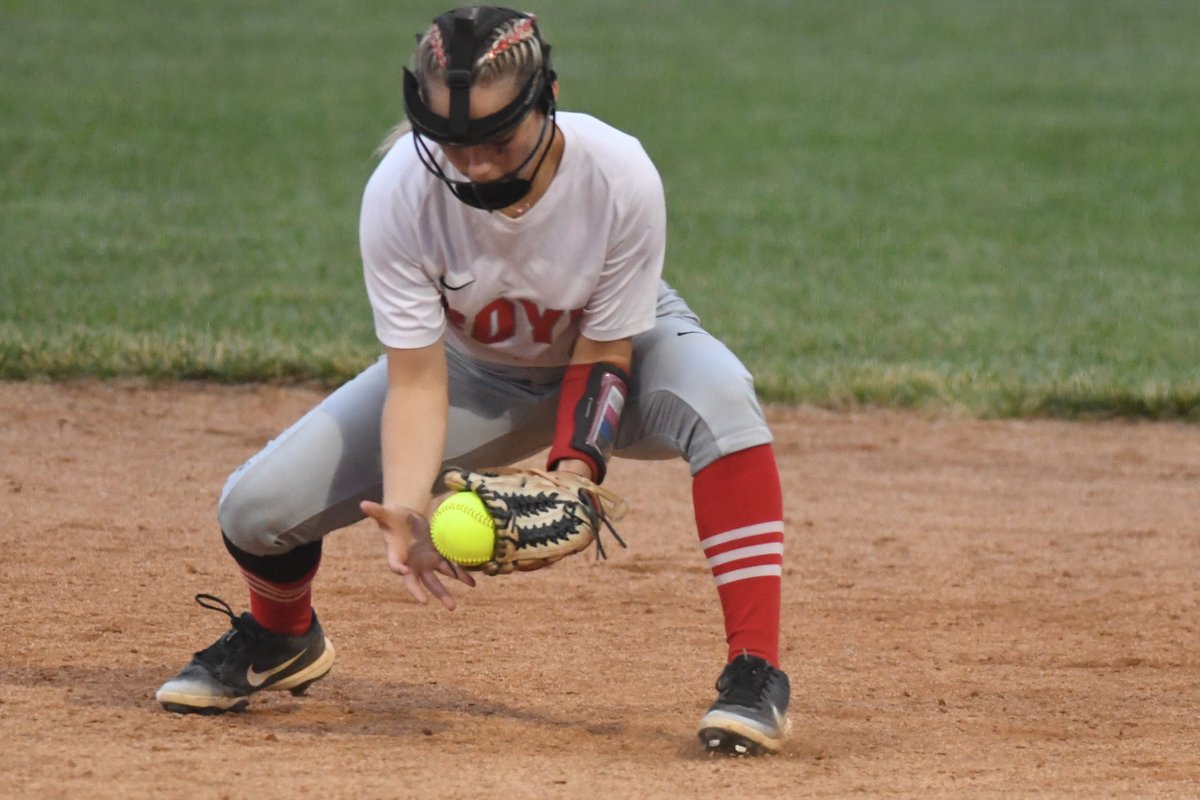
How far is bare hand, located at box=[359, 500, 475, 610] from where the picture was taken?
3475 millimetres

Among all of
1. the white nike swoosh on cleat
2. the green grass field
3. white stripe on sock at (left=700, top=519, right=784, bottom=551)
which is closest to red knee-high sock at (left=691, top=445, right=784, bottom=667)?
white stripe on sock at (left=700, top=519, right=784, bottom=551)

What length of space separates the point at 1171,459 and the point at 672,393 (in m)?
3.70

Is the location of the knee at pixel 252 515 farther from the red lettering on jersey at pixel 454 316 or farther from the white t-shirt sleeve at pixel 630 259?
the white t-shirt sleeve at pixel 630 259

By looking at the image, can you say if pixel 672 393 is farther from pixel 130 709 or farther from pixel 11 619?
pixel 11 619

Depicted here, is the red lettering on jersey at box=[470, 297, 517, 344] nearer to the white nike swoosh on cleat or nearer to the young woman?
the young woman

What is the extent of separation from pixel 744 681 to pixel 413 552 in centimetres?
72

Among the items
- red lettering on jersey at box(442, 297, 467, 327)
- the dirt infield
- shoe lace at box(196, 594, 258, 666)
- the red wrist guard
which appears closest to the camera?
the dirt infield

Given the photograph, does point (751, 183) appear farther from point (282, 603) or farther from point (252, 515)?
point (252, 515)

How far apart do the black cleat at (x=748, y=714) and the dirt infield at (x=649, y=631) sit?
4 centimetres

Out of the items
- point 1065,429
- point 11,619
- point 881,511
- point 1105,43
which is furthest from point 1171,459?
point 1105,43

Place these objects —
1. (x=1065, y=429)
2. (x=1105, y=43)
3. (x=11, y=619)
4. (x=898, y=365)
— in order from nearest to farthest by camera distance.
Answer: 1. (x=11, y=619)
2. (x=1065, y=429)
3. (x=898, y=365)
4. (x=1105, y=43)

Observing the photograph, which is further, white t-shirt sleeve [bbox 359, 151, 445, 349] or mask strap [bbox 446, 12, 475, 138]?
white t-shirt sleeve [bbox 359, 151, 445, 349]

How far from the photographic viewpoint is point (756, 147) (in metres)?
14.2

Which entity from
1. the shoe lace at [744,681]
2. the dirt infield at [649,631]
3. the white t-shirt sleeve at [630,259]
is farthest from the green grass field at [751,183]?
the shoe lace at [744,681]
